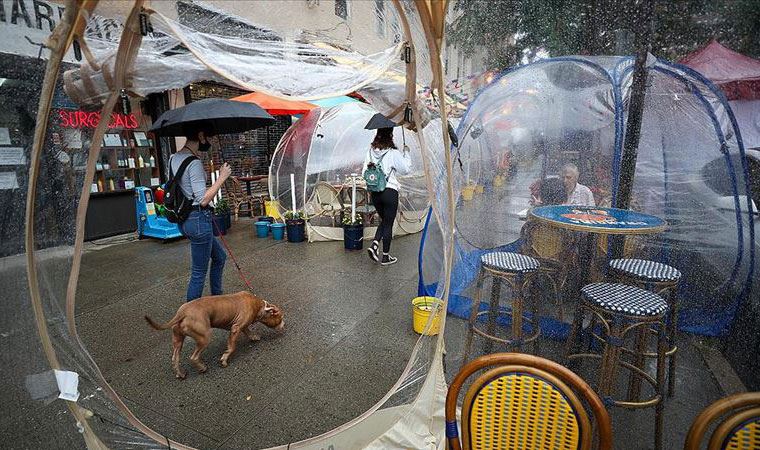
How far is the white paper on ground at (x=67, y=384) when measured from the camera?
192 centimetres

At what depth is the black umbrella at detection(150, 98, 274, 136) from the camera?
3.08 m

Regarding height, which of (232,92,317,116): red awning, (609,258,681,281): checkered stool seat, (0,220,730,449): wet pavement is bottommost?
(0,220,730,449): wet pavement

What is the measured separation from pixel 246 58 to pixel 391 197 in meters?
3.80

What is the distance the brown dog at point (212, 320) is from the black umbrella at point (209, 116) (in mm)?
1517

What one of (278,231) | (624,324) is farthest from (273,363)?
(278,231)

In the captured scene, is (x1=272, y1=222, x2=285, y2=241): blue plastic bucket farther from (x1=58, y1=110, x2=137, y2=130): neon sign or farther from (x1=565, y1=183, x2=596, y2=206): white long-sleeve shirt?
(x1=58, y1=110, x2=137, y2=130): neon sign

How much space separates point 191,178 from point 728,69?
4.55 metres

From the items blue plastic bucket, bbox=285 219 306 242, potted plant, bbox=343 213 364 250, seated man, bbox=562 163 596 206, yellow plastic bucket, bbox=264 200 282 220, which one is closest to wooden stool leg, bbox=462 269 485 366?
seated man, bbox=562 163 596 206

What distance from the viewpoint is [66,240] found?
2.09 metres

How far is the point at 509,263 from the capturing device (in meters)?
3.02

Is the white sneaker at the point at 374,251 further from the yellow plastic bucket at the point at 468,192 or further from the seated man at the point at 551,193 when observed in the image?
the seated man at the point at 551,193

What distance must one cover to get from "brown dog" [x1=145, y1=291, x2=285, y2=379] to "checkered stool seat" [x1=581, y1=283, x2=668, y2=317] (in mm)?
2740

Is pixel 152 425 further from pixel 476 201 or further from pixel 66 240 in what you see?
pixel 476 201

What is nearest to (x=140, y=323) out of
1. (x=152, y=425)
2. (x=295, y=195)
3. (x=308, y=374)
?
(x=152, y=425)
